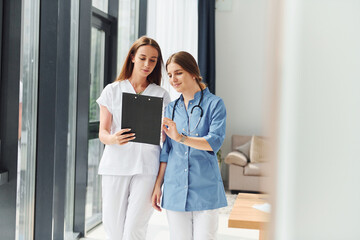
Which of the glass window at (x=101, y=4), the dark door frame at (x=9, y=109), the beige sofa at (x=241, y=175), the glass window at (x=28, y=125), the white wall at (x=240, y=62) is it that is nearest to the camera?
the dark door frame at (x=9, y=109)

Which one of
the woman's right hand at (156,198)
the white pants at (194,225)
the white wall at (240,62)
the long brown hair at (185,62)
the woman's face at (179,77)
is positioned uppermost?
the white wall at (240,62)

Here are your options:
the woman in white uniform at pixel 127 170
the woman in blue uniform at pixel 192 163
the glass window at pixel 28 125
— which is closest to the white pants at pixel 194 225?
the woman in blue uniform at pixel 192 163

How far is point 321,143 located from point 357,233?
0.04 m

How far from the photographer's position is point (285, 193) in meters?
0.16

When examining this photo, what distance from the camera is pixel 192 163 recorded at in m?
1.79

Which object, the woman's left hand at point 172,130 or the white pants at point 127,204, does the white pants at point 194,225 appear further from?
the woman's left hand at point 172,130

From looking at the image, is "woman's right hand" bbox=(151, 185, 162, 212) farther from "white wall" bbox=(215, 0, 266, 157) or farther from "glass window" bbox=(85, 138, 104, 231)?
"white wall" bbox=(215, 0, 266, 157)

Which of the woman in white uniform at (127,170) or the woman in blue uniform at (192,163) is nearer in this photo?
the woman in blue uniform at (192,163)

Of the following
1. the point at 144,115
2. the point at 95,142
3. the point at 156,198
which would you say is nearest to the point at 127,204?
the point at 156,198

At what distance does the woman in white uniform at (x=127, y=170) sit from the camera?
192 centimetres

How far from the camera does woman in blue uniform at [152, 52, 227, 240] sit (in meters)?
1.75

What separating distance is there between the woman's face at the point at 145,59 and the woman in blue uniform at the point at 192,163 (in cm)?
15

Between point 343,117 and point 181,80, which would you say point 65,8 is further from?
point 343,117

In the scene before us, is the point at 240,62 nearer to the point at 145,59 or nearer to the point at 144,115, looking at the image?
the point at 145,59
